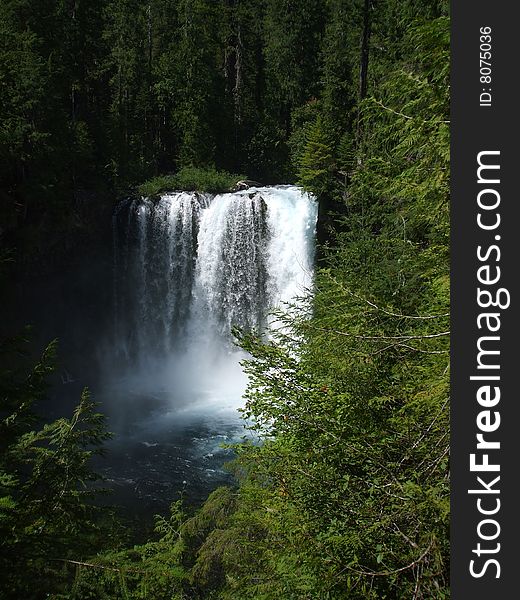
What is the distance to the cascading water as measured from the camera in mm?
19672

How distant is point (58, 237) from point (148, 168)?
9.38 m

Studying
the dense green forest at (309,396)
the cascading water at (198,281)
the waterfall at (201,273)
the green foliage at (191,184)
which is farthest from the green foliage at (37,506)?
the green foliage at (191,184)

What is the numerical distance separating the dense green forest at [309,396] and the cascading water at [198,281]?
4.55ft

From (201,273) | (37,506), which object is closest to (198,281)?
(201,273)

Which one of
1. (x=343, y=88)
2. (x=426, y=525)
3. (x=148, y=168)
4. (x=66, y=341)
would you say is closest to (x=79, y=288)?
(x=66, y=341)

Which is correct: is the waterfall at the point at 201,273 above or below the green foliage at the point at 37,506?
above

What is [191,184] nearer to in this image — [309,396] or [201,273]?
[201,273]

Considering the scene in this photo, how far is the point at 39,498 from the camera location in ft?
16.4

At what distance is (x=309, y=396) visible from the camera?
483 cm

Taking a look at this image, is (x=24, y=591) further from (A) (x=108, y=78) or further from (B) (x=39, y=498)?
(A) (x=108, y=78)

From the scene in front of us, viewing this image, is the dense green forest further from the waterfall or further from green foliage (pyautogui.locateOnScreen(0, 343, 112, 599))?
the waterfall

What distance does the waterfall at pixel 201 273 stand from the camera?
1983cm

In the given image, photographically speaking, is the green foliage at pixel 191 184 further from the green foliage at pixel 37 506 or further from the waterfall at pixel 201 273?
the green foliage at pixel 37 506

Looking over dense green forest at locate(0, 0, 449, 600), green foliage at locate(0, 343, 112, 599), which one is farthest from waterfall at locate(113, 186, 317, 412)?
green foliage at locate(0, 343, 112, 599)
